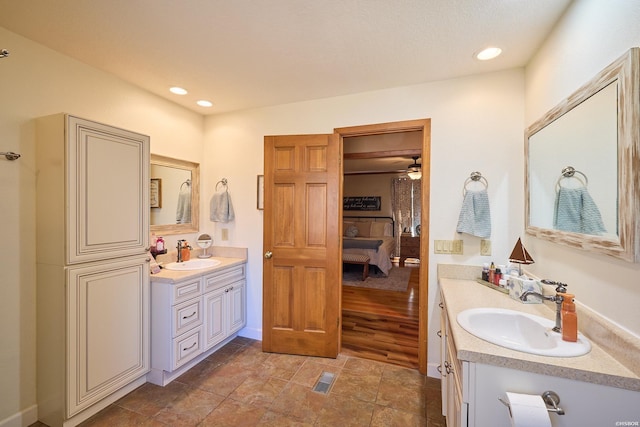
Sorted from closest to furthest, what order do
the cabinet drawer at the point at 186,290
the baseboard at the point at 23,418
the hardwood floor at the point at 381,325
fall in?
1. the baseboard at the point at 23,418
2. the cabinet drawer at the point at 186,290
3. the hardwood floor at the point at 381,325

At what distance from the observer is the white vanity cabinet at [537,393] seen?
0.86 m

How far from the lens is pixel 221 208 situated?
2861 millimetres

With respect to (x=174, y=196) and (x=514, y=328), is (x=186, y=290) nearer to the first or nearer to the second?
(x=174, y=196)

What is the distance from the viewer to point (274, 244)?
8.44 feet

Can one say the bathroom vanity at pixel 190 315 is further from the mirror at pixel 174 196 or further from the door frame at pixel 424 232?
the door frame at pixel 424 232

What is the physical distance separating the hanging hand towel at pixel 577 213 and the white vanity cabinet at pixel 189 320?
2496 mm

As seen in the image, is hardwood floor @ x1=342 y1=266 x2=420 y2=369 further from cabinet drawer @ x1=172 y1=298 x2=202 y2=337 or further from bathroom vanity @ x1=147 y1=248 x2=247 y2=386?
cabinet drawer @ x1=172 y1=298 x2=202 y2=337

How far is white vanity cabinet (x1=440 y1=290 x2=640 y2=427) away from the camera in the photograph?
0.86m

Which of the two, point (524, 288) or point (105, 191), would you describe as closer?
point (524, 288)

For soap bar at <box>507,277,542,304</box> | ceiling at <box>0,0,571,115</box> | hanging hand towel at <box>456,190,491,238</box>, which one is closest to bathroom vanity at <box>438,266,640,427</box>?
soap bar at <box>507,277,542,304</box>

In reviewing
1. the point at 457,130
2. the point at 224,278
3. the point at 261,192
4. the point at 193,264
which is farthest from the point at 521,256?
the point at 193,264

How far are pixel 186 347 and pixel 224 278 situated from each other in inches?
25.1

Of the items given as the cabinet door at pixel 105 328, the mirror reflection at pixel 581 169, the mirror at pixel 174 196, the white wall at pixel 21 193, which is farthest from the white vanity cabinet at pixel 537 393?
the mirror at pixel 174 196

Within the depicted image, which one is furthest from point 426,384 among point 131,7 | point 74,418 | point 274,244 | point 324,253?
point 131,7
